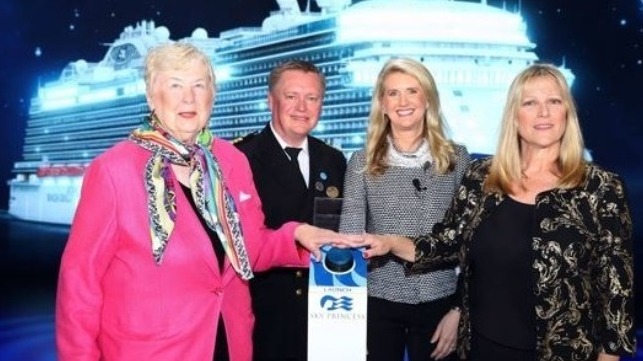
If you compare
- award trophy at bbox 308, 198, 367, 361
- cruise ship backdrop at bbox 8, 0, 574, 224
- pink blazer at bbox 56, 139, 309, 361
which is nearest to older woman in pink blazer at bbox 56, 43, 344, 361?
pink blazer at bbox 56, 139, 309, 361

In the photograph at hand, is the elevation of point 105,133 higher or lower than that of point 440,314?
higher

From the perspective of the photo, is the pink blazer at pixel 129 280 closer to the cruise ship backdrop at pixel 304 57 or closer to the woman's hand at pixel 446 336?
the woman's hand at pixel 446 336

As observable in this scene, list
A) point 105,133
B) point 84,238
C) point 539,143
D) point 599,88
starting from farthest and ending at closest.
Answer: point 105,133 → point 599,88 → point 539,143 → point 84,238

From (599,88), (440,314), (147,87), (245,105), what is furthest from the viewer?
(245,105)

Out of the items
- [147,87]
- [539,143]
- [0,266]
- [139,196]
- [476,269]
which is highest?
[147,87]

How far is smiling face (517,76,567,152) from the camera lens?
2078mm

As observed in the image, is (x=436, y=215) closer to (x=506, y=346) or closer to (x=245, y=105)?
(x=506, y=346)

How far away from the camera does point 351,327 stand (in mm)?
2164

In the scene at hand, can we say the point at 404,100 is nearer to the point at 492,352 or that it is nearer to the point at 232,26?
the point at 492,352

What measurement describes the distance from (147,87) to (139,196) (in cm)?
36

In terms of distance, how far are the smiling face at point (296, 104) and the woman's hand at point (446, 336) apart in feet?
3.44

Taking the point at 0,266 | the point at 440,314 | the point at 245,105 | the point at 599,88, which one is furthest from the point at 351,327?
the point at 245,105

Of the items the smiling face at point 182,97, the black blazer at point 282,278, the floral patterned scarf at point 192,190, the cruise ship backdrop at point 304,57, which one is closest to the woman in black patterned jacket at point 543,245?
the floral patterned scarf at point 192,190

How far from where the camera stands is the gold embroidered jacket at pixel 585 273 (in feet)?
6.37
